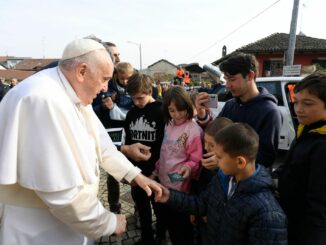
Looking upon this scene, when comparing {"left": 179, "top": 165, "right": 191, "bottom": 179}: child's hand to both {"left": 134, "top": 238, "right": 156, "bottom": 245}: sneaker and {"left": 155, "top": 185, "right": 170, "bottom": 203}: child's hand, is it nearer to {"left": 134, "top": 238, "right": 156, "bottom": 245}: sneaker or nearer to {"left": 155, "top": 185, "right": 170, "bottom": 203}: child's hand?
{"left": 155, "top": 185, "right": 170, "bottom": 203}: child's hand

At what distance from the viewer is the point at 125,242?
3.20 metres

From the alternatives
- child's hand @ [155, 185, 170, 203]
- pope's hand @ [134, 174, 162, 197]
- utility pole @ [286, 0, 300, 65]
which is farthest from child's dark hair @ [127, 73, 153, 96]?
utility pole @ [286, 0, 300, 65]

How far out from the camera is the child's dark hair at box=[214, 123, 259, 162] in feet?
5.24

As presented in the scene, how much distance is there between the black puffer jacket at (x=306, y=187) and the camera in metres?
1.51

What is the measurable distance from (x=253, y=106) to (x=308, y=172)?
82cm

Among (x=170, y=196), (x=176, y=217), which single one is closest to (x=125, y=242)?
(x=176, y=217)

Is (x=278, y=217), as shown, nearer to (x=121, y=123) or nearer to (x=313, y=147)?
(x=313, y=147)

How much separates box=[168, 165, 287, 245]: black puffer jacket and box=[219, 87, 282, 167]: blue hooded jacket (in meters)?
0.51

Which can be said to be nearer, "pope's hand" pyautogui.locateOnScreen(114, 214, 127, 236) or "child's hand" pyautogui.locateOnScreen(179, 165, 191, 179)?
"pope's hand" pyautogui.locateOnScreen(114, 214, 127, 236)

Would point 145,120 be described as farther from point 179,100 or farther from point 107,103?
point 107,103

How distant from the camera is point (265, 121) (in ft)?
7.13

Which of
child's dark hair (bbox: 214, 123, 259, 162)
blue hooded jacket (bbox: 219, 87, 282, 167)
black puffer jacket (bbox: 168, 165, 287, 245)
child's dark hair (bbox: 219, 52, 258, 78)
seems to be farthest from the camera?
child's dark hair (bbox: 219, 52, 258, 78)

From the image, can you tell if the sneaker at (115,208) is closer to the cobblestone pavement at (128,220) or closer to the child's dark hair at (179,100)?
the cobblestone pavement at (128,220)

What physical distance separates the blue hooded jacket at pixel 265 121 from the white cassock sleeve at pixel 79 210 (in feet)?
4.38
